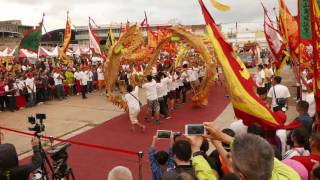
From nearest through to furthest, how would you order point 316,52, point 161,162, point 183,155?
point 183,155 < point 161,162 < point 316,52

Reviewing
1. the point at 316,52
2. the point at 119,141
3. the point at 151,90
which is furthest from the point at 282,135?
the point at 151,90

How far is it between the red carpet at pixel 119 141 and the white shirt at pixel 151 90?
0.96 m

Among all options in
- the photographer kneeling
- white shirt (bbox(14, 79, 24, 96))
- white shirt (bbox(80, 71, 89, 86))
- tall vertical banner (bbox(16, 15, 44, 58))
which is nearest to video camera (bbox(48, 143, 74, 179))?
the photographer kneeling

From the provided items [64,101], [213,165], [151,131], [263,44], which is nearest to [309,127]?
[213,165]

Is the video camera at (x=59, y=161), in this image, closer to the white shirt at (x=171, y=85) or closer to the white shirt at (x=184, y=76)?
the white shirt at (x=171, y=85)

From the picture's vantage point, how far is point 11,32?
7156cm

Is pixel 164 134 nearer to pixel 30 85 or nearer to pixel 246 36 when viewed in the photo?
pixel 30 85

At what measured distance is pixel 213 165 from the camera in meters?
4.17

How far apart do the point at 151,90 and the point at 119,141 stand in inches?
93.1

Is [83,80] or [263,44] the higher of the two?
[263,44]

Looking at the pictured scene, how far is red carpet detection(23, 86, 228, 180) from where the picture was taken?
317 inches

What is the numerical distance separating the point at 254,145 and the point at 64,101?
642 inches

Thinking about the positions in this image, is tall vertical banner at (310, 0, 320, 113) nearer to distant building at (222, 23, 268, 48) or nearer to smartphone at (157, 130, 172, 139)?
smartphone at (157, 130, 172, 139)

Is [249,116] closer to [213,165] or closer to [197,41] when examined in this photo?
[213,165]
